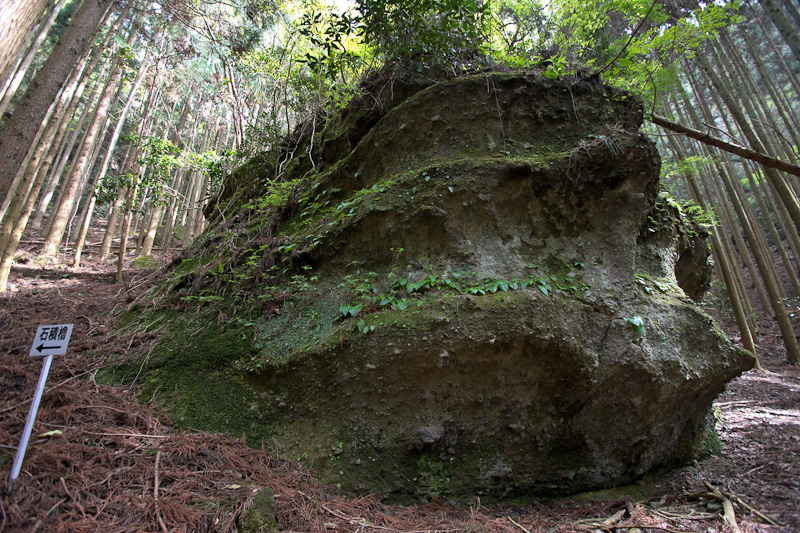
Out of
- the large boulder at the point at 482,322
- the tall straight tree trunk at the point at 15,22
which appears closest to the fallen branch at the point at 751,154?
the large boulder at the point at 482,322

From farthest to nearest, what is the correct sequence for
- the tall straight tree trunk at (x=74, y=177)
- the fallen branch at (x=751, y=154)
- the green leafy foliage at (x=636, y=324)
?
the tall straight tree trunk at (x=74, y=177) → the green leafy foliage at (x=636, y=324) → the fallen branch at (x=751, y=154)

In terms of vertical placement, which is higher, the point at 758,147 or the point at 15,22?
the point at 758,147

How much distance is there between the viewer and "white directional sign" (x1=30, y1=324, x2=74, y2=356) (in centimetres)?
249

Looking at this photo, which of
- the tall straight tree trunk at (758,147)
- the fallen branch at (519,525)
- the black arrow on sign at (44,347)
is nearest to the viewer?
the black arrow on sign at (44,347)

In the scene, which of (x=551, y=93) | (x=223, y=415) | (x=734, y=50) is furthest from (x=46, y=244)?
(x=734, y=50)

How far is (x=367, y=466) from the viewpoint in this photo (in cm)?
327

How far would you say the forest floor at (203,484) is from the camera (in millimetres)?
2162

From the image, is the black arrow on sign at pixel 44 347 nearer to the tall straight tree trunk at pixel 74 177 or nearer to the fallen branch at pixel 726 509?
the fallen branch at pixel 726 509

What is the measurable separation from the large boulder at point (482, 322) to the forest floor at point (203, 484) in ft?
0.80

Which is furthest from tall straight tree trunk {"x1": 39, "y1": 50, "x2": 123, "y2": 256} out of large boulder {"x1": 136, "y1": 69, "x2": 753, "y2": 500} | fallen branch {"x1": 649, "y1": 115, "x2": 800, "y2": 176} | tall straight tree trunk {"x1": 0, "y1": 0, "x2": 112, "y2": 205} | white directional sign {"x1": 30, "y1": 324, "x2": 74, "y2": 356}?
fallen branch {"x1": 649, "y1": 115, "x2": 800, "y2": 176}

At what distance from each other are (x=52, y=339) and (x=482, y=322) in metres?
3.61

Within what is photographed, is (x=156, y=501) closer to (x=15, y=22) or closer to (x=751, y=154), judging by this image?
(x=15, y=22)

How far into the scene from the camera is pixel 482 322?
3.50 meters

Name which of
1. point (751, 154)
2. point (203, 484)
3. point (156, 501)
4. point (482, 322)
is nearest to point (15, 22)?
point (156, 501)
